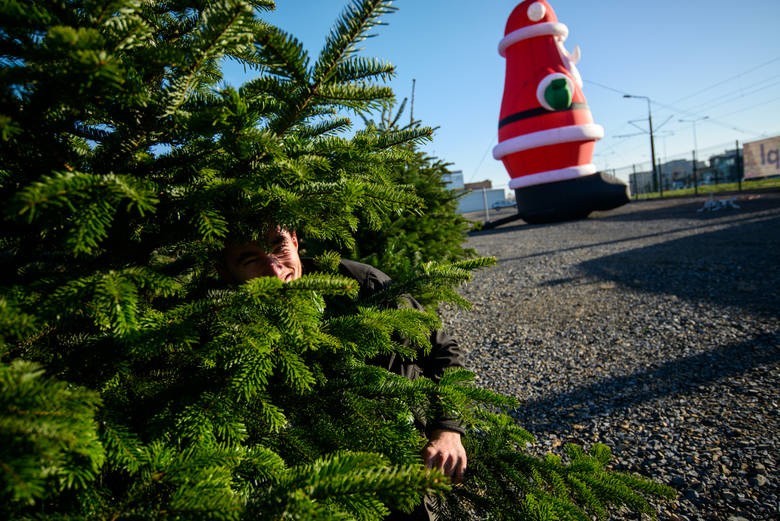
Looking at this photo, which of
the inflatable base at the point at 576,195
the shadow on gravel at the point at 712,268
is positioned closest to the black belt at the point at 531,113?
the inflatable base at the point at 576,195

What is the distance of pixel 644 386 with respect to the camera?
324 cm

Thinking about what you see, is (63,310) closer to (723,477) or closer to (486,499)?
(486,499)

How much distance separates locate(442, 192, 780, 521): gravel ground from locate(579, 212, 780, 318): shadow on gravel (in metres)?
0.03

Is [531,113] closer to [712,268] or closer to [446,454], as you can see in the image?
[712,268]

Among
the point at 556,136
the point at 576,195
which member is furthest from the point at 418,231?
the point at 576,195

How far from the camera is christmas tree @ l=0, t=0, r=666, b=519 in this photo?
0.64 m

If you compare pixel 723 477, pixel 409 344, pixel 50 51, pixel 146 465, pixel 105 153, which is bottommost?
pixel 723 477

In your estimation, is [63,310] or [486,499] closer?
[63,310]

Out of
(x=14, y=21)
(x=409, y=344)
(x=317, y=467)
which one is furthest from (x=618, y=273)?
(x=14, y=21)

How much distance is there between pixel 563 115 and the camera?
35.8 ft

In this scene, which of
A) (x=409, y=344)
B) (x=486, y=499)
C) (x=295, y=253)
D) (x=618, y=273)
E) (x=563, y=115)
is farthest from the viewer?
(x=563, y=115)

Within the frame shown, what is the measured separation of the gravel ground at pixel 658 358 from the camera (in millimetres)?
2305

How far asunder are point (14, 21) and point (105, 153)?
27cm

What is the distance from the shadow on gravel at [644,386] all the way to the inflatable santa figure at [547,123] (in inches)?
344
